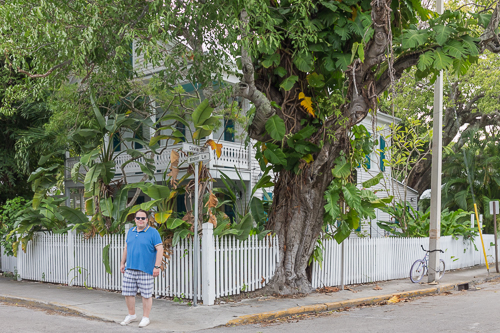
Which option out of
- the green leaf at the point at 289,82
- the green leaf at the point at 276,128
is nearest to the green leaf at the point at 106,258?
the green leaf at the point at 276,128

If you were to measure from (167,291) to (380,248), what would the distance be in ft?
21.0

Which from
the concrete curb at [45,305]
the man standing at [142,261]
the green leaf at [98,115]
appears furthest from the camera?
the green leaf at [98,115]

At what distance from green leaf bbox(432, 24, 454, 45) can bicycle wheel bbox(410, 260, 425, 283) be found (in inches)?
249

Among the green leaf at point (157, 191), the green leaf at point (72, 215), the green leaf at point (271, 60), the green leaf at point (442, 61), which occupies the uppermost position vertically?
the green leaf at point (271, 60)

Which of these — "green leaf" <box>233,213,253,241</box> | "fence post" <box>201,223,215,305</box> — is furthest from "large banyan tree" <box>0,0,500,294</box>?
"fence post" <box>201,223,215,305</box>

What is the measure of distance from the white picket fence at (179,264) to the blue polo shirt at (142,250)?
77.0 inches

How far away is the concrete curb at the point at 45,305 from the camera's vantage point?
345 inches

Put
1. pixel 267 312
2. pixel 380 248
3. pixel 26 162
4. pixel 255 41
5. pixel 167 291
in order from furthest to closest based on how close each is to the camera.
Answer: pixel 26 162 < pixel 380 248 < pixel 167 291 < pixel 255 41 < pixel 267 312

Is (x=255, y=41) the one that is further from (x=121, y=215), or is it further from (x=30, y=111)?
(x=30, y=111)

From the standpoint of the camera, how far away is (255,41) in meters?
9.44

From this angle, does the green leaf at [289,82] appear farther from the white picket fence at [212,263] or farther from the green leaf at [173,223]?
the green leaf at [173,223]

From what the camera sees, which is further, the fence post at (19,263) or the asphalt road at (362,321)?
the fence post at (19,263)

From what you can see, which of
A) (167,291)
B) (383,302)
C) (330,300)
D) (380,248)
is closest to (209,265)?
(167,291)

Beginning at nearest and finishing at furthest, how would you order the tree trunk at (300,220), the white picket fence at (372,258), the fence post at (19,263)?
the tree trunk at (300,220)
the white picket fence at (372,258)
the fence post at (19,263)
